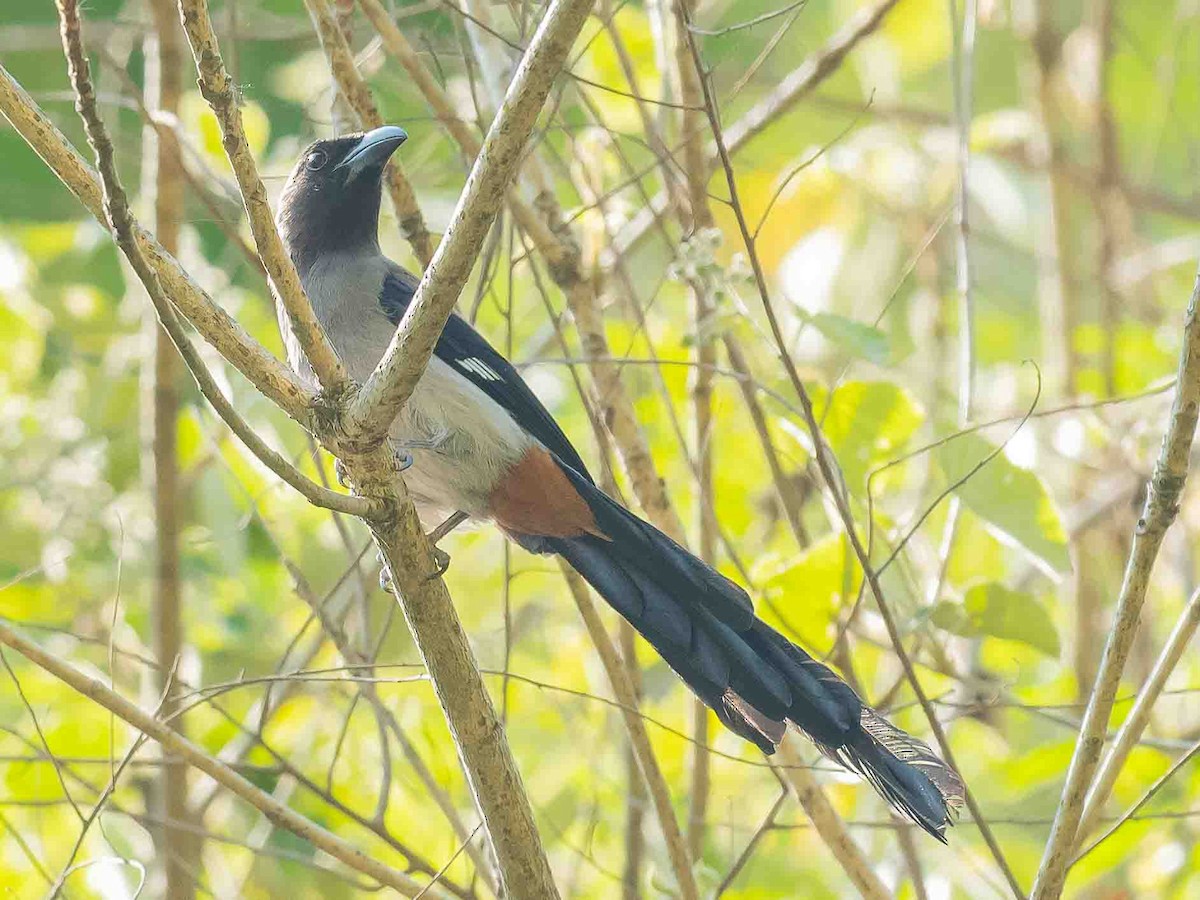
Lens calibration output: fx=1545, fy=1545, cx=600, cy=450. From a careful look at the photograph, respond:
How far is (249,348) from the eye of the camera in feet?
8.79

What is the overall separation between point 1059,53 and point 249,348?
17.4 ft

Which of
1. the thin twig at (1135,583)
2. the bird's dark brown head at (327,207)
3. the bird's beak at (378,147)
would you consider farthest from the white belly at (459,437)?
Result: the thin twig at (1135,583)

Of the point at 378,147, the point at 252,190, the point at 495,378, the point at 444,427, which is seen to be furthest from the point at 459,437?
the point at 252,190

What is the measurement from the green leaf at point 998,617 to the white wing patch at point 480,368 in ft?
4.35

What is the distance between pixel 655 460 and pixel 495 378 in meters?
0.98

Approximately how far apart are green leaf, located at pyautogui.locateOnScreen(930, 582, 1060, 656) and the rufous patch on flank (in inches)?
34.3

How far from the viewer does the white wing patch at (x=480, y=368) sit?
4171 millimetres

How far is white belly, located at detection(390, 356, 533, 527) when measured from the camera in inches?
157

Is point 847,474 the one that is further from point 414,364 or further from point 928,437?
point 414,364

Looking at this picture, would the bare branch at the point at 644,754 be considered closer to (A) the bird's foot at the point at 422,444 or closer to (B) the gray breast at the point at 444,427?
(B) the gray breast at the point at 444,427

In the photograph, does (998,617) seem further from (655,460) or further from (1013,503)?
(655,460)

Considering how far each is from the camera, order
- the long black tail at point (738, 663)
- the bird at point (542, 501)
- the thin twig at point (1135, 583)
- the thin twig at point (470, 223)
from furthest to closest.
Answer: the bird at point (542, 501) < the long black tail at point (738, 663) < the thin twig at point (1135, 583) < the thin twig at point (470, 223)

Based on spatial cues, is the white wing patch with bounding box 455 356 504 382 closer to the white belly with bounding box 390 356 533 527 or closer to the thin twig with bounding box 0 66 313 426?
the white belly with bounding box 390 356 533 527

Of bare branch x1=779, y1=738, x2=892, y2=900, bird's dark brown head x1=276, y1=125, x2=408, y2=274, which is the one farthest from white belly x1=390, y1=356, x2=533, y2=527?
bare branch x1=779, y1=738, x2=892, y2=900
